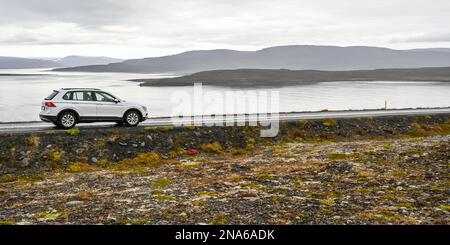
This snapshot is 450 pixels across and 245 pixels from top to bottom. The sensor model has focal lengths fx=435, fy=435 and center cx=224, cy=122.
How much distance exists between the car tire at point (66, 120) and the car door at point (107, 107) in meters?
1.19

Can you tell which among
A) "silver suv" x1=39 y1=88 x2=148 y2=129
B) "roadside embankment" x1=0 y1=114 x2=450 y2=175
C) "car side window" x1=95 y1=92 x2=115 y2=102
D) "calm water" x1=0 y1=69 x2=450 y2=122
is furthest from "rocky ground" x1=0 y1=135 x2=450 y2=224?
"calm water" x1=0 y1=69 x2=450 y2=122

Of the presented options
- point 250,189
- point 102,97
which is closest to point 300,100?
point 102,97

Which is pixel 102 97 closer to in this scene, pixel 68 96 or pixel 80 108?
pixel 80 108

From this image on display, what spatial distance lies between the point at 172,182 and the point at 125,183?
1.57 meters

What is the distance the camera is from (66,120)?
2069 centimetres

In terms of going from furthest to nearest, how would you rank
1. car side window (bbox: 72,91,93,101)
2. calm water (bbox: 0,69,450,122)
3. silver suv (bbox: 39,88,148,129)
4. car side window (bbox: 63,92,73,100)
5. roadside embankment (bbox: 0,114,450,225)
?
calm water (bbox: 0,69,450,122), car side window (bbox: 72,91,93,101), car side window (bbox: 63,92,73,100), silver suv (bbox: 39,88,148,129), roadside embankment (bbox: 0,114,450,225)

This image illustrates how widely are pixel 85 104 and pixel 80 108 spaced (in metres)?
0.31

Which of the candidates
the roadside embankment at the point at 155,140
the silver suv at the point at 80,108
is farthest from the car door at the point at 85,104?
the roadside embankment at the point at 155,140

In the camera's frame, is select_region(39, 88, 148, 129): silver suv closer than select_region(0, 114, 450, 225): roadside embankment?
No

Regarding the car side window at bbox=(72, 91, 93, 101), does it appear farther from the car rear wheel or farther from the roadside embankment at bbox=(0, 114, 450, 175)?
the car rear wheel

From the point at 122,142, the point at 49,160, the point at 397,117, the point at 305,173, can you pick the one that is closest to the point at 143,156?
the point at 122,142

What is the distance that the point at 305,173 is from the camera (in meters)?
15.3

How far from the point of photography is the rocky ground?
409 inches
